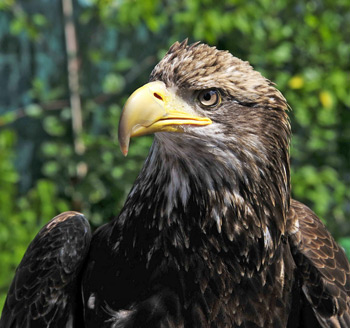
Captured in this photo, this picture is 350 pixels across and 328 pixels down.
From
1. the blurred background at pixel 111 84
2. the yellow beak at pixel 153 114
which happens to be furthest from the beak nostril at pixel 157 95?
the blurred background at pixel 111 84

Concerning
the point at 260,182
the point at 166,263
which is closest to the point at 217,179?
→ the point at 260,182

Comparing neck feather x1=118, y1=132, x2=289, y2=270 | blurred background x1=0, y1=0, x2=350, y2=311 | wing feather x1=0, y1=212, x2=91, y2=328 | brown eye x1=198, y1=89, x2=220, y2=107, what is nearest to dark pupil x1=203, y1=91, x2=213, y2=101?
brown eye x1=198, y1=89, x2=220, y2=107

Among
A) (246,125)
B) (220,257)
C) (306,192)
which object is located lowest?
(306,192)

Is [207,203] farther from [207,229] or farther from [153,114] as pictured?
[153,114]

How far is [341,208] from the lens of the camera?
6.25 m

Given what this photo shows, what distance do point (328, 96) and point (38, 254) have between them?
10.9 ft

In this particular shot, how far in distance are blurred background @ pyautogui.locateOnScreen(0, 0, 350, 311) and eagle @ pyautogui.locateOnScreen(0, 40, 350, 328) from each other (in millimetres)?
2564

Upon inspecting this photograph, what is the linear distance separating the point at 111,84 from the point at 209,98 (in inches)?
131

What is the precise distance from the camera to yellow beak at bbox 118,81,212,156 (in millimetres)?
2285

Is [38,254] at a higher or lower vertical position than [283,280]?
higher

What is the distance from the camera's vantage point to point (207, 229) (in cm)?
257

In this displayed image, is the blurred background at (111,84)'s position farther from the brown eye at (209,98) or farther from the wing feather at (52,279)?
the brown eye at (209,98)

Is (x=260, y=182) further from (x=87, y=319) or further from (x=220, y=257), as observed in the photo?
(x=87, y=319)

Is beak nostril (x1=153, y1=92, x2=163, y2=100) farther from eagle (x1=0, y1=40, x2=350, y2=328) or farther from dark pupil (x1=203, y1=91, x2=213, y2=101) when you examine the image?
dark pupil (x1=203, y1=91, x2=213, y2=101)
